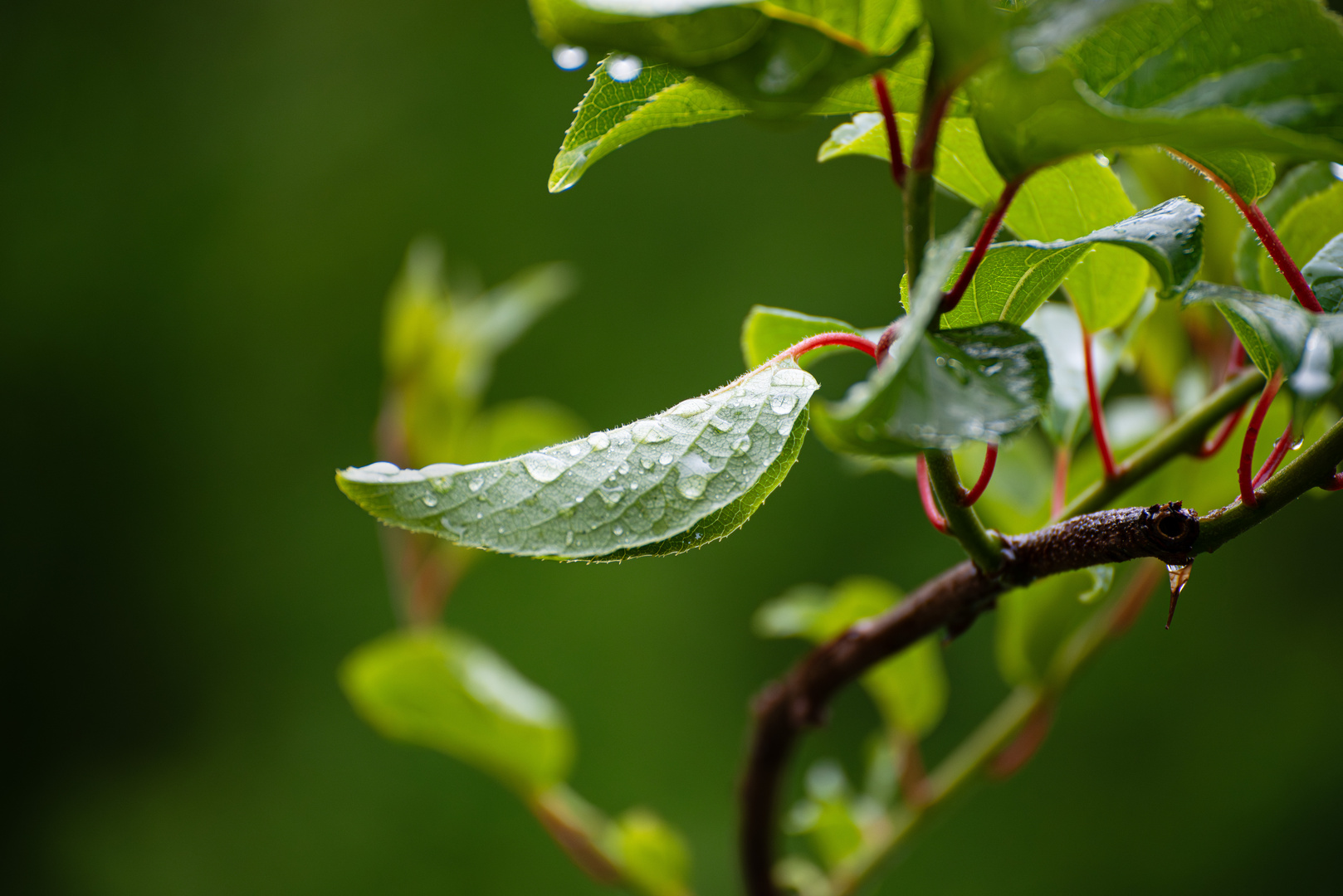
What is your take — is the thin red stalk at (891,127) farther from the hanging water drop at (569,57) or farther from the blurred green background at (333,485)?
the blurred green background at (333,485)

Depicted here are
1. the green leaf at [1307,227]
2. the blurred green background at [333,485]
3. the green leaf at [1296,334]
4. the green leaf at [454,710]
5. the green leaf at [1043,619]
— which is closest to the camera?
the green leaf at [1296,334]

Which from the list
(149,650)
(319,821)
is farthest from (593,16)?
(149,650)

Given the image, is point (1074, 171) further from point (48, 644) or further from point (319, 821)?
point (48, 644)

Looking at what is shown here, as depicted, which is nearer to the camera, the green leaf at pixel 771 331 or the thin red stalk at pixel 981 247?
the thin red stalk at pixel 981 247

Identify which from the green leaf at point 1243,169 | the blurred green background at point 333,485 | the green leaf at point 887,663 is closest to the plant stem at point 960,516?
the green leaf at point 1243,169

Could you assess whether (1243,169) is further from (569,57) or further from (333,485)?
(333,485)

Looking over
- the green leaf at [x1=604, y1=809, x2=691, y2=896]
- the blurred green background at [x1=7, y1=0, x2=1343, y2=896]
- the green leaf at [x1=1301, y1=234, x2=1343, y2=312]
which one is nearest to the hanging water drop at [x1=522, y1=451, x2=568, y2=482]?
the green leaf at [x1=1301, y1=234, x2=1343, y2=312]

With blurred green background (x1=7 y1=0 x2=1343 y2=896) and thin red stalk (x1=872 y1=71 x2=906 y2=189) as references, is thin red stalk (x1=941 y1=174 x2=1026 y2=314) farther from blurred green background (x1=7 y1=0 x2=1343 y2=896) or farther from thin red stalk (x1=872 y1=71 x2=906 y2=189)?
blurred green background (x1=7 y1=0 x2=1343 y2=896)
